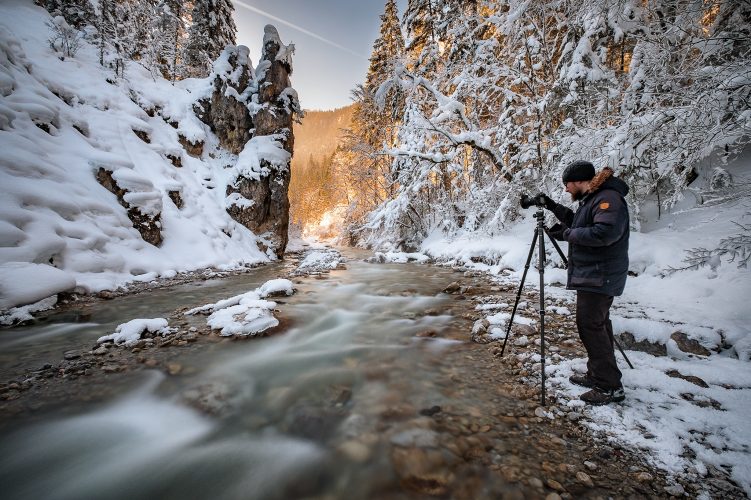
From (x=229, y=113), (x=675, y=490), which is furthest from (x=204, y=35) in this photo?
(x=675, y=490)

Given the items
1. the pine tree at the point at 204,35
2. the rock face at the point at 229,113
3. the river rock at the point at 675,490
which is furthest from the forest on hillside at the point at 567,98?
the pine tree at the point at 204,35

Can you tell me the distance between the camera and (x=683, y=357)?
3531mm

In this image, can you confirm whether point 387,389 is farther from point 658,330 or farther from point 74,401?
point 658,330

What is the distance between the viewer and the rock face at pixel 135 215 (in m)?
9.95

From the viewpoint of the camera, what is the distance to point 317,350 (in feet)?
15.4

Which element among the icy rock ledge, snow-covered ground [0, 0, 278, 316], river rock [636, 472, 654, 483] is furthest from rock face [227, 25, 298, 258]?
river rock [636, 472, 654, 483]

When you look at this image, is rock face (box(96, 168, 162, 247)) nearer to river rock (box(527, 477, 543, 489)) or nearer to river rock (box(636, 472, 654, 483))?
river rock (box(527, 477, 543, 489))

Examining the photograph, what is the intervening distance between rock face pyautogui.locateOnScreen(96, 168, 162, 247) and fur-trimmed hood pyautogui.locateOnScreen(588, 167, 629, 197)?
40.6 feet

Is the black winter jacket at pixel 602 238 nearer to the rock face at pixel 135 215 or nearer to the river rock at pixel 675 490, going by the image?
the river rock at pixel 675 490

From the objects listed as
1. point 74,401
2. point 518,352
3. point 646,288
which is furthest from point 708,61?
point 74,401

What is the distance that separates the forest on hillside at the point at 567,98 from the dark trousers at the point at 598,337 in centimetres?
248

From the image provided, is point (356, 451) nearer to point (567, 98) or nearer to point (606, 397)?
point (606, 397)

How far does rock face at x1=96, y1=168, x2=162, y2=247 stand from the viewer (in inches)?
392

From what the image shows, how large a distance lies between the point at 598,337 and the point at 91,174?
1355 centimetres
